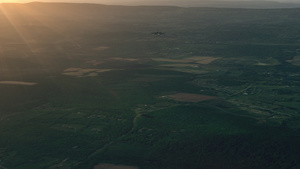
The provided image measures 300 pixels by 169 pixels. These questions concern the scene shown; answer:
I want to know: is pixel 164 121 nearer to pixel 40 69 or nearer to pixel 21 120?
pixel 21 120

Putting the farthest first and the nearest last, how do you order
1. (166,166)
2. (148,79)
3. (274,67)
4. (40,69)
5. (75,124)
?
(274,67) → (40,69) → (148,79) → (75,124) → (166,166)

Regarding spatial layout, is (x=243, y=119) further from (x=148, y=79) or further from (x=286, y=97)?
(x=148, y=79)

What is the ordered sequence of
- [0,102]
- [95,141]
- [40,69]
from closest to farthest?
1. [95,141]
2. [0,102]
3. [40,69]

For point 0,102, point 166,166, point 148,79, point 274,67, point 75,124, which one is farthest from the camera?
point 274,67

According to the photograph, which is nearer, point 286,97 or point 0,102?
point 0,102

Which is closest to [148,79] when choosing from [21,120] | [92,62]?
[92,62]

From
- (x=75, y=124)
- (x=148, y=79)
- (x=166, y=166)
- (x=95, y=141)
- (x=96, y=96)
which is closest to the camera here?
(x=166, y=166)

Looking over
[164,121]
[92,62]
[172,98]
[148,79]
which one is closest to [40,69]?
[92,62]

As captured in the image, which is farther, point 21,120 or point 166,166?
point 21,120
